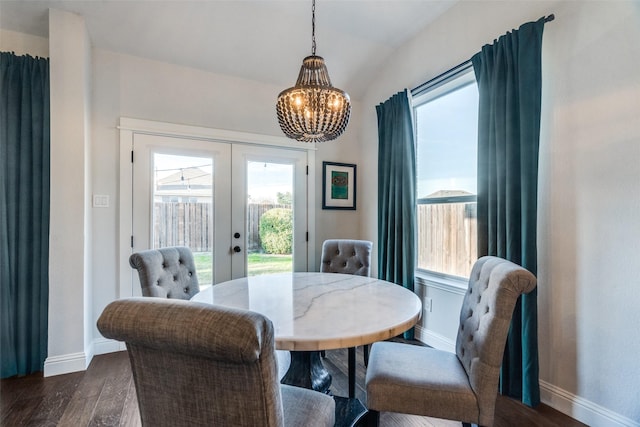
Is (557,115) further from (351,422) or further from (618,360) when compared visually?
(351,422)

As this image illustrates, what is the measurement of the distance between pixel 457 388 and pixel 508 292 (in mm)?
448

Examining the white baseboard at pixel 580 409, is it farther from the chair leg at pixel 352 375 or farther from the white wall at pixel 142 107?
the white wall at pixel 142 107

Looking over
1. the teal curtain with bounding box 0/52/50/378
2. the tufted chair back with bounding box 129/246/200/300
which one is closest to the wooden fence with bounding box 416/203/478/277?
the tufted chair back with bounding box 129/246/200/300

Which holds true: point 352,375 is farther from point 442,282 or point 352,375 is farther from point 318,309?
point 442,282

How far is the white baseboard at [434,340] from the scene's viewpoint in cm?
253

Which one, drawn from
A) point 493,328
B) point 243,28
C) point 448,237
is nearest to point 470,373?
point 493,328

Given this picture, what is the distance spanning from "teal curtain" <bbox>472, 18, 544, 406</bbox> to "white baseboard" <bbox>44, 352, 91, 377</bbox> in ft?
9.94

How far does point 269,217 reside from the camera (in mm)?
3262

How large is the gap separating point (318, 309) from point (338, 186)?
2.41 m

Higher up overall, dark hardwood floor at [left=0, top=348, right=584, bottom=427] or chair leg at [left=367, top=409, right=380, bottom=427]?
chair leg at [left=367, top=409, right=380, bottom=427]

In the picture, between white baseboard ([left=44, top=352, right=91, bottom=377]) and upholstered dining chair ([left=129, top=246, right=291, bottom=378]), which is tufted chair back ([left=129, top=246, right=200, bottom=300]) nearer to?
upholstered dining chair ([left=129, top=246, right=291, bottom=378])

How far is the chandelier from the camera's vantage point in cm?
164

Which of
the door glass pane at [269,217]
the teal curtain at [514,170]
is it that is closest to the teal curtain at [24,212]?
the door glass pane at [269,217]

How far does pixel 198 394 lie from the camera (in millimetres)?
761
